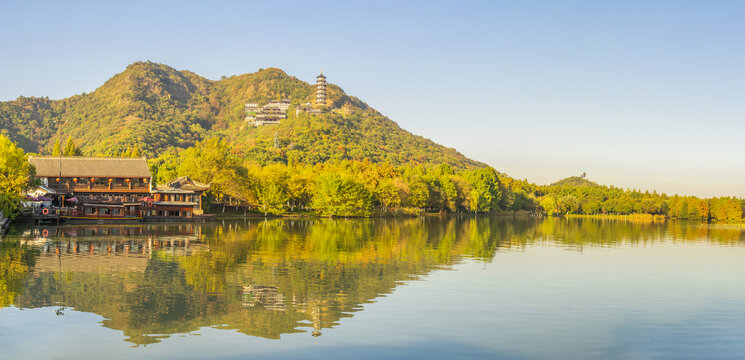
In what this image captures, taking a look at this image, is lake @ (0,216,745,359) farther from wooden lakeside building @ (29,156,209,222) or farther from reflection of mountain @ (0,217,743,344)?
wooden lakeside building @ (29,156,209,222)

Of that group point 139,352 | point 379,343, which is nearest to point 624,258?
point 379,343

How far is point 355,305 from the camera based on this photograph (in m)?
22.5

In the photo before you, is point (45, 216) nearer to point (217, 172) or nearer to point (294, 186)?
point (217, 172)

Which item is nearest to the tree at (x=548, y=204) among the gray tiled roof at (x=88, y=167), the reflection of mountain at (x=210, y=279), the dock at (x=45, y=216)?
the gray tiled roof at (x=88, y=167)

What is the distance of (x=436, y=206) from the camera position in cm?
14862

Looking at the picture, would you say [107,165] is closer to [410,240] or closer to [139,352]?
[410,240]

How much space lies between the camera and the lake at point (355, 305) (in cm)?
1680

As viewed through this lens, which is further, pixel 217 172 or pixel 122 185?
pixel 217 172

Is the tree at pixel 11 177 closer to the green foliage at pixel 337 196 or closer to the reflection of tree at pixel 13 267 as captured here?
the reflection of tree at pixel 13 267

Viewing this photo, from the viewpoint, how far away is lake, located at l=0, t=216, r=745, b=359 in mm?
16797

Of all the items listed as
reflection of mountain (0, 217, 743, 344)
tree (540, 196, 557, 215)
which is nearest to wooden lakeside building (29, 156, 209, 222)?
reflection of mountain (0, 217, 743, 344)

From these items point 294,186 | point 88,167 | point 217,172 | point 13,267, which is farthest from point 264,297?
point 294,186

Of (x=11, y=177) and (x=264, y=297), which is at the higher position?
(x=11, y=177)

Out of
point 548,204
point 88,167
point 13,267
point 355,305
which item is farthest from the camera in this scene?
point 548,204
